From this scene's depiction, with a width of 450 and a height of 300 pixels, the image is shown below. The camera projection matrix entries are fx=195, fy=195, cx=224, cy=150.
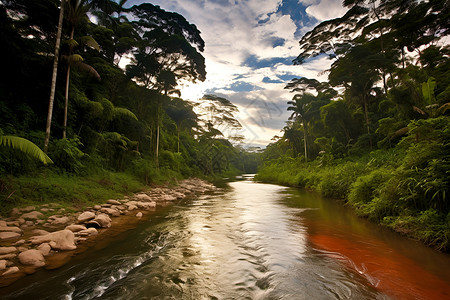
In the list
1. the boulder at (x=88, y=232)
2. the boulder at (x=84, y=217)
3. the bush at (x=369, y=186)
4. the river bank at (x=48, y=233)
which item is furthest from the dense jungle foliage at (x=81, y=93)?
the bush at (x=369, y=186)

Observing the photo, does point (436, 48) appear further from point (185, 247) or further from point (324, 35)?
point (185, 247)

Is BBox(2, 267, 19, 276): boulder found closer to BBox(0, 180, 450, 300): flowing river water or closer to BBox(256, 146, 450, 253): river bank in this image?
BBox(0, 180, 450, 300): flowing river water

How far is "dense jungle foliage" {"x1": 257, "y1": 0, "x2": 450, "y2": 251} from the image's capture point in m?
4.57

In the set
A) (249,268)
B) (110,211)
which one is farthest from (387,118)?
(110,211)

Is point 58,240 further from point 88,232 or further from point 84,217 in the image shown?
point 84,217

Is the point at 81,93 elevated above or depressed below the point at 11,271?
above

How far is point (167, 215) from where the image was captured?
285 inches

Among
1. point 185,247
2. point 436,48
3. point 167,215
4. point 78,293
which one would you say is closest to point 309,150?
point 436,48

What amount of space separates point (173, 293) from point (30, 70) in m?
10.4

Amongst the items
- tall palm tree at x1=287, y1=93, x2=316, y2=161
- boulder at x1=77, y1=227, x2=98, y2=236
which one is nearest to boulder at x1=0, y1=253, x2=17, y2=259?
boulder at x1=77, y1=227, x2=98, y2=236

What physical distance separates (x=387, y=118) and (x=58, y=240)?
17.1 metres

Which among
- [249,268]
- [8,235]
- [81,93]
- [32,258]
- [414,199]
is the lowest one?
[249,268]

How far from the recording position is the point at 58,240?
13.1 ft

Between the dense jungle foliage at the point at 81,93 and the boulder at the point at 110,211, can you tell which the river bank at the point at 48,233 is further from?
the dense jungle foliage at the point at 81,93
